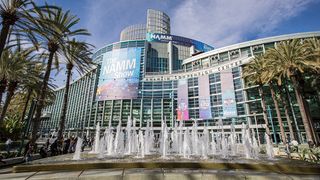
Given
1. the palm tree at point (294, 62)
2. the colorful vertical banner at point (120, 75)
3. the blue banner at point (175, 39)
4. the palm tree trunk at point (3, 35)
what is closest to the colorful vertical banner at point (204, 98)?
the colorful vertical banner at point (120, 75)

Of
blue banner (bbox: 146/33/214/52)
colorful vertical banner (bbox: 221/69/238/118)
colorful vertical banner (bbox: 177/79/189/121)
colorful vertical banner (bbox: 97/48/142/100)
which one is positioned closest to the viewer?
colorful vertical banner (bbox: 221/69/238/118)

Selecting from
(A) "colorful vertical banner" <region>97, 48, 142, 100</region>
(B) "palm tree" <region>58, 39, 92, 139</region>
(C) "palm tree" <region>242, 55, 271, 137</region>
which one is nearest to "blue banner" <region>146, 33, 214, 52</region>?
(A) "colorful vertical banner" <region>97, 48, 142, 100</region>

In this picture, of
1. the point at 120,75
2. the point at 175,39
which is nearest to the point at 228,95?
the point at 120,75

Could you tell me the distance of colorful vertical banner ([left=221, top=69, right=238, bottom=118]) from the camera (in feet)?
157

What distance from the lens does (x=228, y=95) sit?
4894cm

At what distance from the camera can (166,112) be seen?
60.4m

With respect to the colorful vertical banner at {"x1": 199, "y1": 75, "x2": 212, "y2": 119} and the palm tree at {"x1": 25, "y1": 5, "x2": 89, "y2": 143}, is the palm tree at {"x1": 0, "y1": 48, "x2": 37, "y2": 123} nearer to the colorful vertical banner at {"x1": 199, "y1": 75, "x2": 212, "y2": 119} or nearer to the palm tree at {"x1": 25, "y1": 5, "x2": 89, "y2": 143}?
the palm tree at {"x1": 25, "y1": 5, "x2": 89, "y2": 143}

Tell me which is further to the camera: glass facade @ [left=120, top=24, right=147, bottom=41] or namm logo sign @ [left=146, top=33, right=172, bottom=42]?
glass facade @ [left=120, top=24, right=147, bottom=41]

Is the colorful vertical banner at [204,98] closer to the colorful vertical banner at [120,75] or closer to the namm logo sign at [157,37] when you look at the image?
the colorful vertical banner at [120,75]

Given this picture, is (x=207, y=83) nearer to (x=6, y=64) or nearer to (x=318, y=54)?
(x=318, y=54)

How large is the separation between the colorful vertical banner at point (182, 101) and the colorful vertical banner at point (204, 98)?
4.43 metres

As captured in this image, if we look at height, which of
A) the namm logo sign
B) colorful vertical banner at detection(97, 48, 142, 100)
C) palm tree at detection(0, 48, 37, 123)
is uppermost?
the namm logo sign

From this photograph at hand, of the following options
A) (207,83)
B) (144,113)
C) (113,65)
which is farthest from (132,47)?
(207,83)

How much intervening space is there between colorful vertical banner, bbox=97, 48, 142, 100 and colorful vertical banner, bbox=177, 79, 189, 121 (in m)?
14.4
